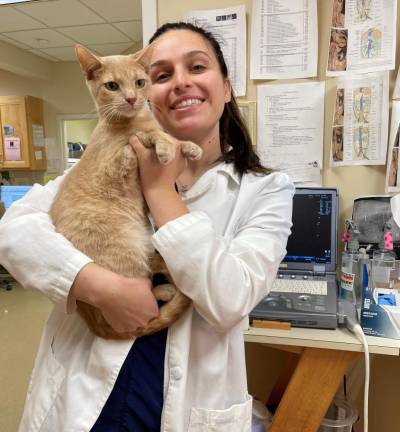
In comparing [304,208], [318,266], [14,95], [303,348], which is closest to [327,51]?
[304,208]

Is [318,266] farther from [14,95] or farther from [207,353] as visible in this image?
[14,95]

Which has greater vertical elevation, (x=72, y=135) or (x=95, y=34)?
(x=95, y=34)

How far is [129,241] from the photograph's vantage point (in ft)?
2.51

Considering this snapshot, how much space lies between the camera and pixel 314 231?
1.38 metres

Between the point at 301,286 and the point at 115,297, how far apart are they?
2.58 ft

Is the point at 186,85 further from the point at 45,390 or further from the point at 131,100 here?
the point at 45,390

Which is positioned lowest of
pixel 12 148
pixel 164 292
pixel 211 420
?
pixel 211 420

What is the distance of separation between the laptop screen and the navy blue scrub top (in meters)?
0.82

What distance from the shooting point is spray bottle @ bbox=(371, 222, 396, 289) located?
46.9 inches

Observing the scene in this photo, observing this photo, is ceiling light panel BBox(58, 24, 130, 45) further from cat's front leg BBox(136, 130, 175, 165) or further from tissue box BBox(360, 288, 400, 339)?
tissue box BBox(360, 288, 400, 339)

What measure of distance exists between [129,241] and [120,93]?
0.35 m

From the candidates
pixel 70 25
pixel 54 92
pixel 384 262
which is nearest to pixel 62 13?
pixel 70 25

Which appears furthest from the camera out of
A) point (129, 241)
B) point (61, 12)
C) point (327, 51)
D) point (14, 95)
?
point (14, 95)

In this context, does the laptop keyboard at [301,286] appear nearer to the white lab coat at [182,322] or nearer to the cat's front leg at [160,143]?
the white lab coat at [182,322]
